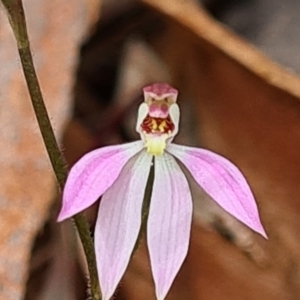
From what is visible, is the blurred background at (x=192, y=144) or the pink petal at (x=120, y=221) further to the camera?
the blurred background at (x=192, y=144)

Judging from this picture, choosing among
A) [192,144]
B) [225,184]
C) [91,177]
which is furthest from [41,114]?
[192,144]

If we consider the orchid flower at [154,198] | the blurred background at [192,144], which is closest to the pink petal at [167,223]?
the orchid flower at [154,198]

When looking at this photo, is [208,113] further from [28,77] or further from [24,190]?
[28,77]

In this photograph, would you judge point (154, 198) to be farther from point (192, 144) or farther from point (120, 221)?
point (192, 144)

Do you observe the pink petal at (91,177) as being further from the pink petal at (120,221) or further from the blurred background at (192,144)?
the blurred background at (192,144)

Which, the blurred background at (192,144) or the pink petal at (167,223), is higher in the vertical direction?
the blurred background at (192,144)

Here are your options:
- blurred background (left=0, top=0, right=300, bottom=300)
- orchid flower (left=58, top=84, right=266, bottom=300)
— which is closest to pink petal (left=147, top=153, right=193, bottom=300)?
orchid flower (left=58, top=84, right=266, bottom=300)

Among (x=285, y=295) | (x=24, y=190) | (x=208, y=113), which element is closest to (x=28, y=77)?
(x=24, y=190)
